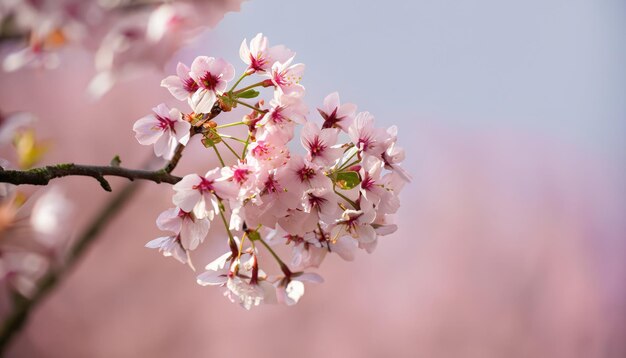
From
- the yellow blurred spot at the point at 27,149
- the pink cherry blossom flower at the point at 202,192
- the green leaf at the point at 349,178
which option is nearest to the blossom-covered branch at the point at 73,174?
the pink cherry blossom flower at the point at 202,192

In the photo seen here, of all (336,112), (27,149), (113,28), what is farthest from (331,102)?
(113,28)

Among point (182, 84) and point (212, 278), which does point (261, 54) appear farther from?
point (212, 278)

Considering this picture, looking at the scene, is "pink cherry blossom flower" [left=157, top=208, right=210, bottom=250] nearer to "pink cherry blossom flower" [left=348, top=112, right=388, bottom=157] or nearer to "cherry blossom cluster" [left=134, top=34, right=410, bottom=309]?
"cherry blossom cluster" [left=134, top=34, right=410, bottom=309]

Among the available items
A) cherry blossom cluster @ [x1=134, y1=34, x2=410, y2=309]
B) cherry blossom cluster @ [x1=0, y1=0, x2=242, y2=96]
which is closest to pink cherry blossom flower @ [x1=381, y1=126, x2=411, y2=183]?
cherry blossom cluster @ [x1=134, y1=34, x2=410, y2=309]

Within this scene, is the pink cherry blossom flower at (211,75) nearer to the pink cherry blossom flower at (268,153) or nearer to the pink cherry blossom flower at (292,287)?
the pink cherry blossom flower at (268,153)

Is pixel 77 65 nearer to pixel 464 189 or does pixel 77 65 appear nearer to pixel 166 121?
pixel 464 189

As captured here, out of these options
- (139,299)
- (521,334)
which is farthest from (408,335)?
(139,299)
